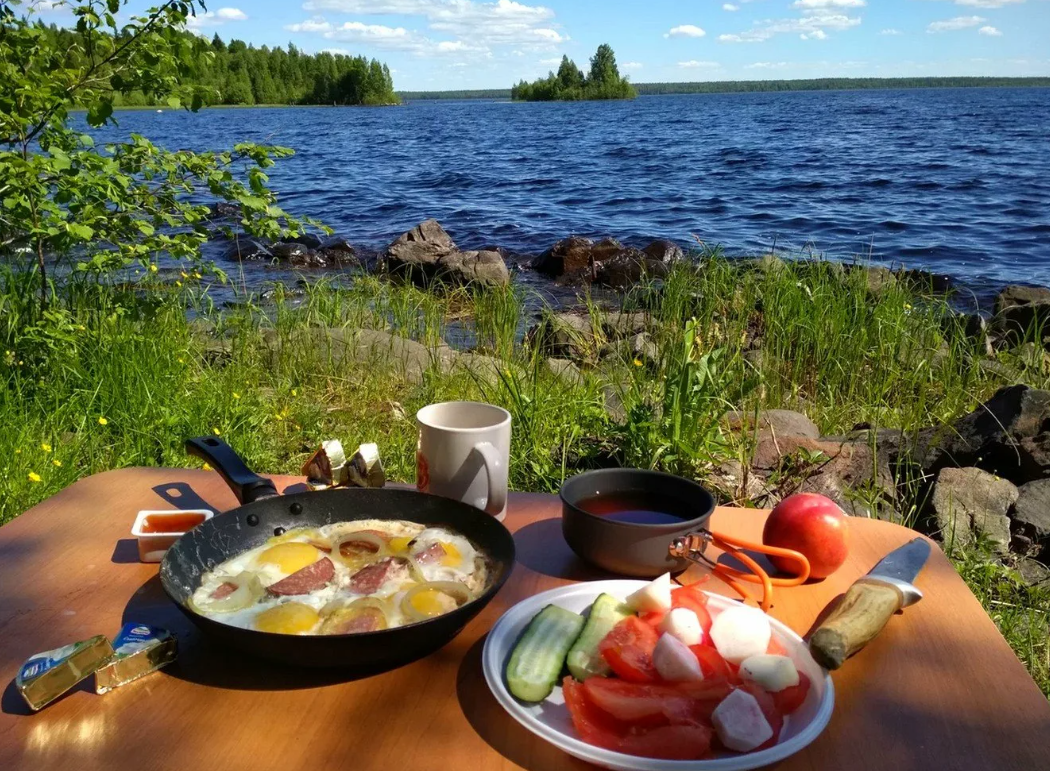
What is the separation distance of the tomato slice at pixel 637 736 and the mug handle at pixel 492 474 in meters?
0.52

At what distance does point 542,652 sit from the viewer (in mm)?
1045

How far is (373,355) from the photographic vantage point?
4492 millimetres

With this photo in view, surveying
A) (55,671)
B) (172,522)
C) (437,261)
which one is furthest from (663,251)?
(55,671)

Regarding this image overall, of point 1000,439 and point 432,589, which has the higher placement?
point 432,589

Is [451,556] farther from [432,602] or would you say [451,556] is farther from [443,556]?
[432,602]

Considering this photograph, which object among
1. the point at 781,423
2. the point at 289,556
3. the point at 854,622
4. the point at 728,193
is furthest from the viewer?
the point at 728,193

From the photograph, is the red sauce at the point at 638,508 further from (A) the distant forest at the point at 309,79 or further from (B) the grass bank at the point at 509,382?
(A) the distant forest at the point at 309,79

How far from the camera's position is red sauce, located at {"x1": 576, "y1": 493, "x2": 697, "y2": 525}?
139 centimetres

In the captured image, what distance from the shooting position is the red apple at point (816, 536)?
133cm

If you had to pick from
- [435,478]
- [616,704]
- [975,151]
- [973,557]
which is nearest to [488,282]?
[973,557]

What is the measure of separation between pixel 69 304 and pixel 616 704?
4.07 m

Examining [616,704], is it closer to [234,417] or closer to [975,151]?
[234,417]

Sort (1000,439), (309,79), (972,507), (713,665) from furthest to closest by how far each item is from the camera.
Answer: (309,79) → (1000,439) → (972,507) → (713,665)

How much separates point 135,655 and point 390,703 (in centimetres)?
32
